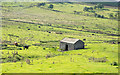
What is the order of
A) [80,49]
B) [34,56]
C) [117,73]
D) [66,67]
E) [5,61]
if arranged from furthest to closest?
[80,49]
[34,56]
[5,61]
[66,67]
[117,73]

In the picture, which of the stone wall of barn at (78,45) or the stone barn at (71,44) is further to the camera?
the stone wall of barn at (78,45)

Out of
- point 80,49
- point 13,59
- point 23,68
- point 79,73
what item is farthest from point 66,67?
point 80,49

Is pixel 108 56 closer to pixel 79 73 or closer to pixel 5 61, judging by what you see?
pixel 79 73

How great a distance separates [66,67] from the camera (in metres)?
46.2

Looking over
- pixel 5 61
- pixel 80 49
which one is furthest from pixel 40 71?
pixel 80 49

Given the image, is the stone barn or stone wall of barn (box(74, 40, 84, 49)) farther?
stone wall of barn (box(74, 40, 84, 49))

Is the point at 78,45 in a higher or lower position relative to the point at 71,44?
lower

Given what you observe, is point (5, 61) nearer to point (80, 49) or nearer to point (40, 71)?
point (40, 71)

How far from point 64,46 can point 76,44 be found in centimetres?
427

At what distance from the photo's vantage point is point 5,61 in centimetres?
5234

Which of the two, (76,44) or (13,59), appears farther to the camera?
(76,44)

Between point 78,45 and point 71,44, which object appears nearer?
point 71,44

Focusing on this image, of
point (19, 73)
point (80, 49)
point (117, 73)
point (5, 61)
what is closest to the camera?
point (19, 73)

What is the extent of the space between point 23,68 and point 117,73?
1824cm
